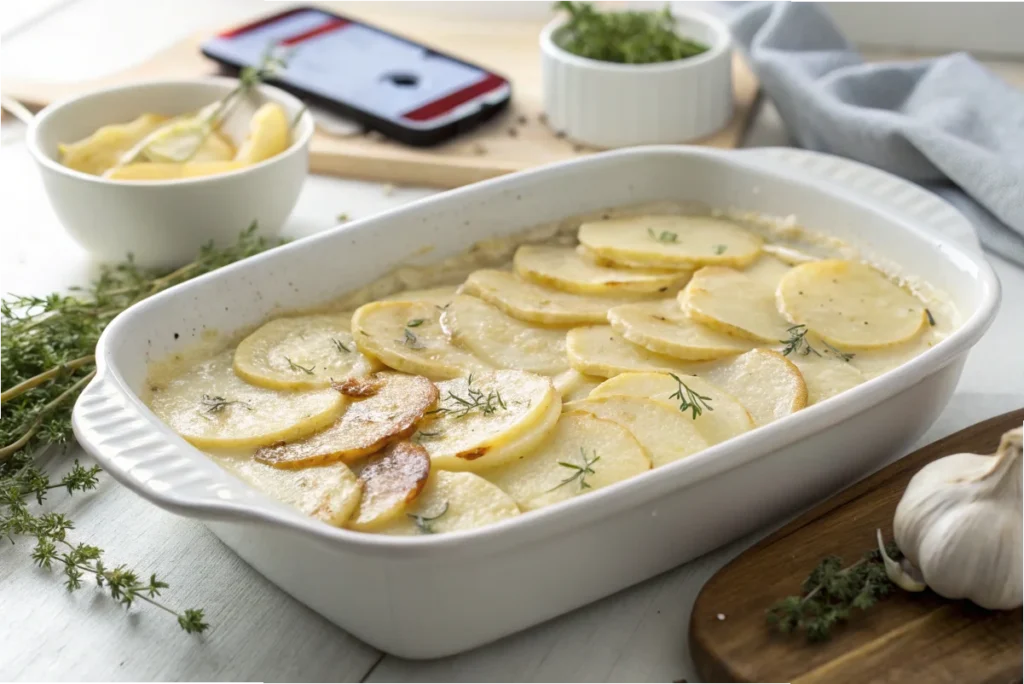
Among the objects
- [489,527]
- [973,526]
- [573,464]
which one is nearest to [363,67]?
[573,464]

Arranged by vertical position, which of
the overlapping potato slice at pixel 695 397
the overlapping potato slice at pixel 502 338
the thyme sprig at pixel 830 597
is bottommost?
the thyme sprig at pixel 830 597

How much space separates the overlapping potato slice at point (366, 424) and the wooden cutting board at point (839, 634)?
0.51m

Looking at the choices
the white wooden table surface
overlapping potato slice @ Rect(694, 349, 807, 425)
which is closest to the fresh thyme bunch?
the white wooden table surface

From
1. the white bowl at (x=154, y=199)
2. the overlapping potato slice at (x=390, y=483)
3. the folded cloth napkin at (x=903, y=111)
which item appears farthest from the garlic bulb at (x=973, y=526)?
the white bowl at (x=154, y=199)

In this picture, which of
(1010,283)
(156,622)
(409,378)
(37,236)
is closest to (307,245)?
(409,378)

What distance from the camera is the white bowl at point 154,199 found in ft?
7.77

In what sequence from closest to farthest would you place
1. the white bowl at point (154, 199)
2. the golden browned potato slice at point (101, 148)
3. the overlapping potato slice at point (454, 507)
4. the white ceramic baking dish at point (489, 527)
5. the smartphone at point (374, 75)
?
the white ceramic baking dish at point (489, 527) → the overlapping potato slice at point (454, 507) → the white bowl at point (154, 199) → the golden browned potato slice at point (101, 148) → the smartphone at point (374, 75)

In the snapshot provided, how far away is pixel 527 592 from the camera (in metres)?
1.48

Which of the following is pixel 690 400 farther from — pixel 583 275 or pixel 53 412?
pixel 53 412

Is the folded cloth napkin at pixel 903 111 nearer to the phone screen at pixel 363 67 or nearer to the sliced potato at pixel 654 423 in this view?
the phone screen at pixel 363 67

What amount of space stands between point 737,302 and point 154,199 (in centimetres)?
119

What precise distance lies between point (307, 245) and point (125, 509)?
0.54m

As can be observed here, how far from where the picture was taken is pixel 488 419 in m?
1.76

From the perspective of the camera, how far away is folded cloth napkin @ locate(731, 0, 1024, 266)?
2.61 metres
